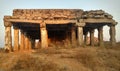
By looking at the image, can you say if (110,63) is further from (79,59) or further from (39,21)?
(39,21)

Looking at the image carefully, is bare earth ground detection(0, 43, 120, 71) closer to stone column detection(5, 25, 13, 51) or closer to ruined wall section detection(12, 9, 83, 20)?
stone column detection(5, 25, 13, 51)

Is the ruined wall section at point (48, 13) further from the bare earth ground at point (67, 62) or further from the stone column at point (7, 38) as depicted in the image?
the bare earth ground at point (67, 62)

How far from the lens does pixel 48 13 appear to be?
25375mm

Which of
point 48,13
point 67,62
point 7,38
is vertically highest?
point 48,13

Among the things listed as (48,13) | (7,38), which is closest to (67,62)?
(48,13)

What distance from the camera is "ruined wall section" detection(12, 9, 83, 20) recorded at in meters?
25.0

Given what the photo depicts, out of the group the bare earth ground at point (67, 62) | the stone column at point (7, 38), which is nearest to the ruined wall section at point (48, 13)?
the stone column at point (7, 38)

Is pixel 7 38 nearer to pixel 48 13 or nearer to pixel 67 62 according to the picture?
pixel 48 13

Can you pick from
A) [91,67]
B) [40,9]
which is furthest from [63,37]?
[91,67]

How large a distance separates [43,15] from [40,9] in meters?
0.78

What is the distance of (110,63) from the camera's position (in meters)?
16.9

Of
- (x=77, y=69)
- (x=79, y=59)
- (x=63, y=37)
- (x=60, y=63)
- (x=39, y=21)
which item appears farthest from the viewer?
(x=63, y=37)

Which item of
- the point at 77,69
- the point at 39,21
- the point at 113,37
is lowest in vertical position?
the point at 77,69

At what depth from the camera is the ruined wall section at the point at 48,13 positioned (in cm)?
2500
